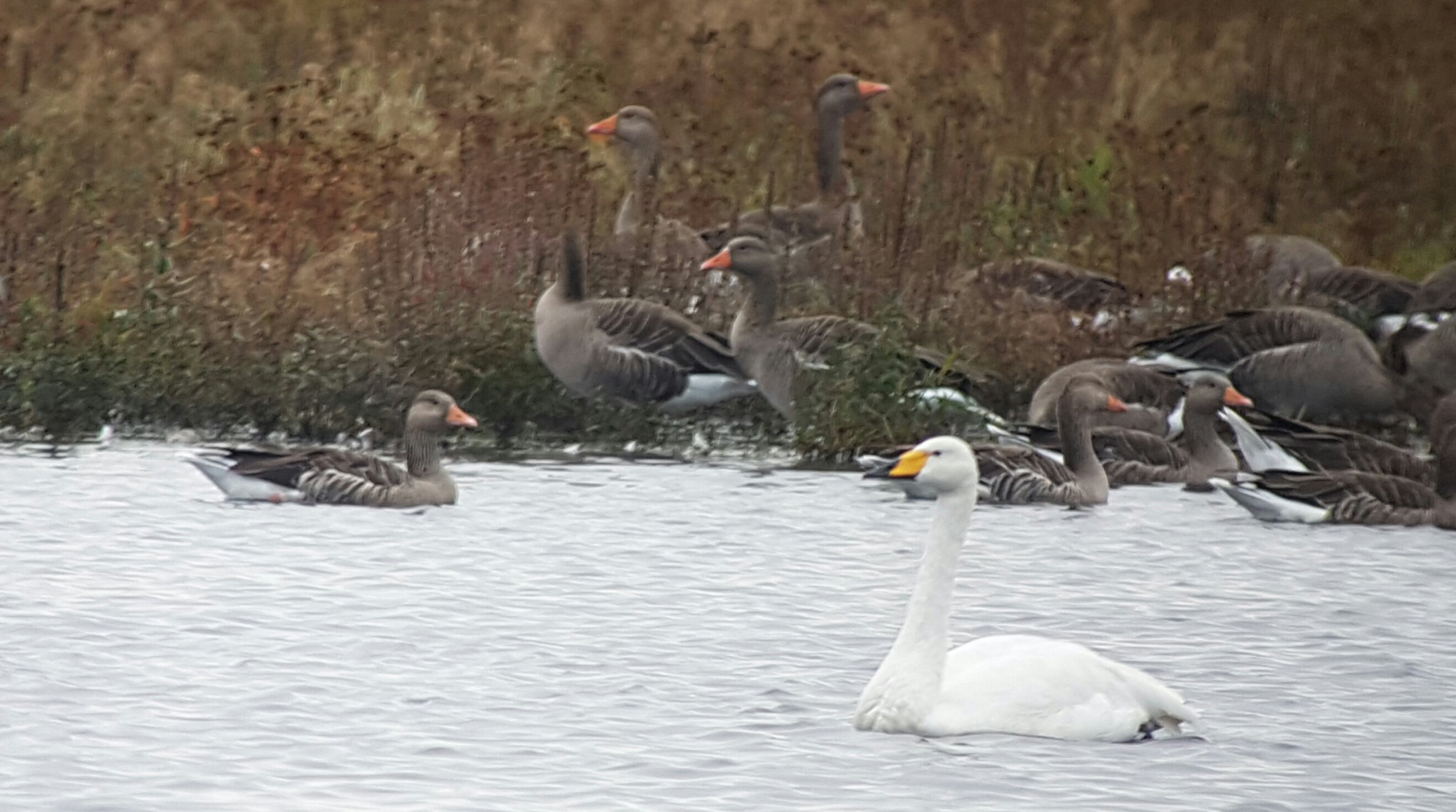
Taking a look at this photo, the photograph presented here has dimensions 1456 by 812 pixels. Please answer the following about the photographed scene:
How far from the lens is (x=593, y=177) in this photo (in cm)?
1920

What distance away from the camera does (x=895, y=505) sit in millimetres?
13305

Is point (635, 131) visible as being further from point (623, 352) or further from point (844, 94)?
point (623, 352)

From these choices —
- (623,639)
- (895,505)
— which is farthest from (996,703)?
(895,505)

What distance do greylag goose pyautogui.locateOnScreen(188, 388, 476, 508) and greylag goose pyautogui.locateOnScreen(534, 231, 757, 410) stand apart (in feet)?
6.47

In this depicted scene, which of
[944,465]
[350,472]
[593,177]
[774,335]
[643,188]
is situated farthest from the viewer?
[593,177]

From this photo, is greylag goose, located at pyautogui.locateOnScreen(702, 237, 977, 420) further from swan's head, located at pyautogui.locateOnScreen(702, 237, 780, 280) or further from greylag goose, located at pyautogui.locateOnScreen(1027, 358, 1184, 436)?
greylag goose, located at pyautogui.locateOnScreen(1027, 358, 1184, 436)

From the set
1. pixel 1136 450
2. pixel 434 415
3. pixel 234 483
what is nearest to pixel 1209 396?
pixel 1136 450

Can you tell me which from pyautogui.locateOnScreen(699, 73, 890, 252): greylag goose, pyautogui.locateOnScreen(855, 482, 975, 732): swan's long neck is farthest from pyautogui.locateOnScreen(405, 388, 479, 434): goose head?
pyautogui.locateOnScreen(855, 482, 975, 732): swan's long neck

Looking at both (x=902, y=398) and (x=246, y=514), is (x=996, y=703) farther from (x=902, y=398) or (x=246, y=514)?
(x=902, y=398)

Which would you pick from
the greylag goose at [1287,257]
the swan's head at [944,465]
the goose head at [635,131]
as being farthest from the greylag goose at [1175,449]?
the swan's head at [944,465]

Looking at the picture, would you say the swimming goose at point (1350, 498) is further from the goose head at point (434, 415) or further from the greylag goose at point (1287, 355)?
the goose head at point (434, 415)

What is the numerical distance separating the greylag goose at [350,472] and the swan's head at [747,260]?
2.75 meters

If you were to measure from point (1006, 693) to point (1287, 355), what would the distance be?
8308 mm

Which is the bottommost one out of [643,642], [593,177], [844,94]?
[643,642]
